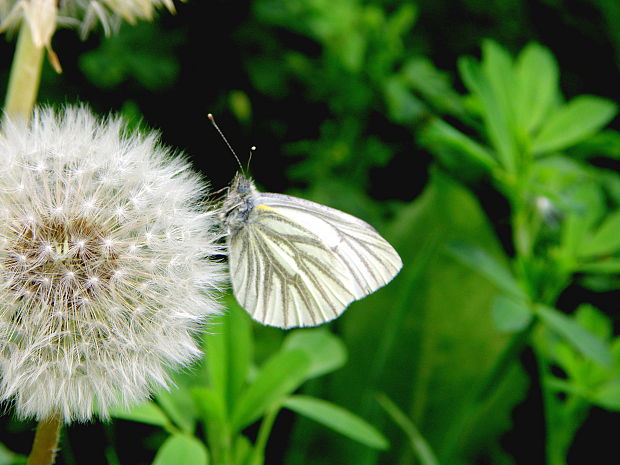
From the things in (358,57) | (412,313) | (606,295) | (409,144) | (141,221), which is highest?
(358,57)

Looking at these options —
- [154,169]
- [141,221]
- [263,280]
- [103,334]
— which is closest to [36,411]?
[103,334]

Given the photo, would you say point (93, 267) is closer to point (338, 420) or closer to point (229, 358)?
point (229, 358)

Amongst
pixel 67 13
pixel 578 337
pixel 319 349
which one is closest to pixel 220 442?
pixel 319 349

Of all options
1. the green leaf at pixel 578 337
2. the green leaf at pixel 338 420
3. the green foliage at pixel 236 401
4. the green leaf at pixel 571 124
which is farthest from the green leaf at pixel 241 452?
the green leaf at pixel 571 124

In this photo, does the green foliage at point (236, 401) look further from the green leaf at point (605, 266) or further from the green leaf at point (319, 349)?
the green leaf at point (605, 266)

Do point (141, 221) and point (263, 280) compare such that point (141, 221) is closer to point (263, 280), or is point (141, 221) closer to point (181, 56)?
point (263, 280)

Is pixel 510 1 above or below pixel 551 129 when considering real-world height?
above

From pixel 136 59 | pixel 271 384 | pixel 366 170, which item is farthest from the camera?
pixel 366 170
